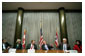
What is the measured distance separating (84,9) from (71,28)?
4.48 m

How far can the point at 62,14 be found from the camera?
645cm

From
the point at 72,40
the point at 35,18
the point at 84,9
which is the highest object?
the point at 35,18

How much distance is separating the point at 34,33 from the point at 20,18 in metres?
1.37

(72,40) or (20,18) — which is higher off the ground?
(20,18)

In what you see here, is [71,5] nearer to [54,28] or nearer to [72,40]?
[54,28]

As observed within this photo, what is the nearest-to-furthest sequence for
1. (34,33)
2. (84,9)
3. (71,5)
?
(84,9), (71,5), (34,33)

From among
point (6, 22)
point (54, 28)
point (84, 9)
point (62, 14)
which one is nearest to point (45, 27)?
point (54, 28)

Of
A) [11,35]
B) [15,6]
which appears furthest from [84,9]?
[11,35]

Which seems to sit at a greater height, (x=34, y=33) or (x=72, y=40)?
(x=34, y=33)

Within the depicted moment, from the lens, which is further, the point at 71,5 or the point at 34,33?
the point at 34,33

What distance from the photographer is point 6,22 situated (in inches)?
275

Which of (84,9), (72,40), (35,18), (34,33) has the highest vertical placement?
(35,18)

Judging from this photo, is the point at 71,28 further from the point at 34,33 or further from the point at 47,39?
the point at 34,33

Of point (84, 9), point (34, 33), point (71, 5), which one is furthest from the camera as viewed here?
point (34, 33)
